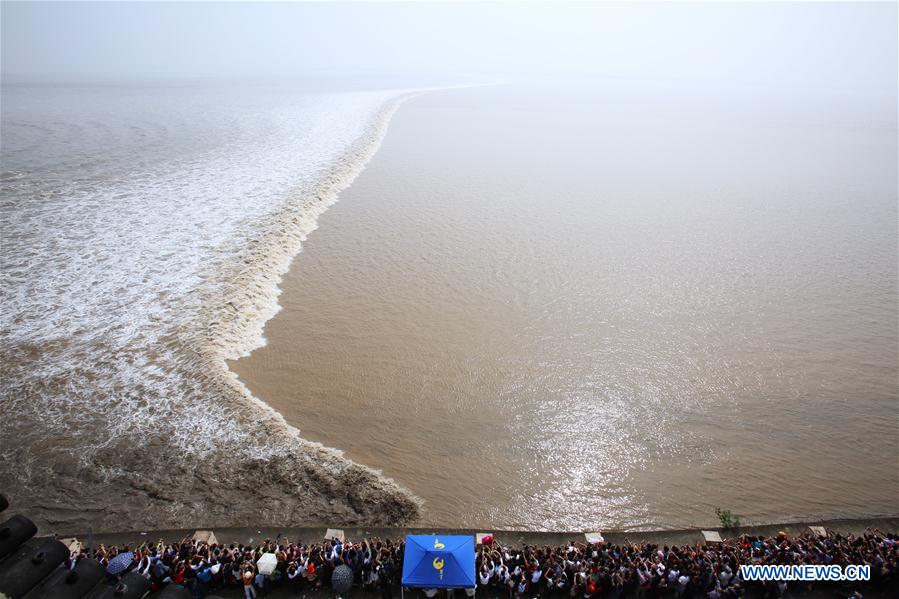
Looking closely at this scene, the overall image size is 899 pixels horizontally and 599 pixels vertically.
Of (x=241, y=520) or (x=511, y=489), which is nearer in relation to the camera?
(x=241, y=520)

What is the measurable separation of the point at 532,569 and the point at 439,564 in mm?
2133

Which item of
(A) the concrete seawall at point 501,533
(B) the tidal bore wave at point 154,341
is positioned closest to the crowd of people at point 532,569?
(A) the concrete seawall at point 501,533

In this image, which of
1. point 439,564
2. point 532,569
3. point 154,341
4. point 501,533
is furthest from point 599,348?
point 154,341

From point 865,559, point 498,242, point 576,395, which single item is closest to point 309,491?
point 576,395

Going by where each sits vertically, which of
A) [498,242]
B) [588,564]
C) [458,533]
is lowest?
[458,533]

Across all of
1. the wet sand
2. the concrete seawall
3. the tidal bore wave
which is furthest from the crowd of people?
the wet sand

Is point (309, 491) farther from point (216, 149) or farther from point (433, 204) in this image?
point (216, 149)

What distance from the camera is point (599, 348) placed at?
61.2 feet

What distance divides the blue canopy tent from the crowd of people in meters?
0.75

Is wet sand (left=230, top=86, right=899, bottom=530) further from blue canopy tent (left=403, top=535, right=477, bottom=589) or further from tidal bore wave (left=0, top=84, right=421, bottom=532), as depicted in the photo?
blue canopy tent (left=403, top=535, right=477, bottom=589)

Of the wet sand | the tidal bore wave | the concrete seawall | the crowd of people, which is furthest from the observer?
the wet sand

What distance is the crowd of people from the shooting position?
10305 mm

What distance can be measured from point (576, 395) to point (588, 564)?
21.3 feet

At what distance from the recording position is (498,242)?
26516 millimetres
